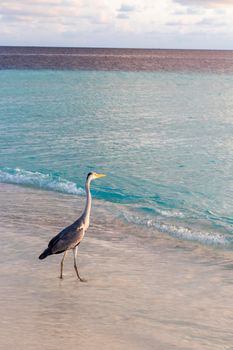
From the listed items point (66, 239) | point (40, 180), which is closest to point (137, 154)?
point (40, 180)

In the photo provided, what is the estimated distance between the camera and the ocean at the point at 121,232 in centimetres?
781

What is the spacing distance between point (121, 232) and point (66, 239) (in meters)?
3.32

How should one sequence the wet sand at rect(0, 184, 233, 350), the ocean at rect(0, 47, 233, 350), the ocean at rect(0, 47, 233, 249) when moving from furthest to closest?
the ocean at rect(0, 47, 233, 249), the ocean at rect(0, 47, 233, 350), the wet sand at rect(0, 184, 233, 350)

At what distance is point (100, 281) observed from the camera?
9.52m

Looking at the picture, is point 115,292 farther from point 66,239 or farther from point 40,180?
point 40,180

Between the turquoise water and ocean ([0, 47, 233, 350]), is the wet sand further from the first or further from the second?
the turquoise water

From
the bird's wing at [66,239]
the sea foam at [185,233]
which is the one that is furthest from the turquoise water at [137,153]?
the bird's wing at [66,239]

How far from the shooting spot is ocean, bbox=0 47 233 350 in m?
7.81

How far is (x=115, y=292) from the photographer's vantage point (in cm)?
907

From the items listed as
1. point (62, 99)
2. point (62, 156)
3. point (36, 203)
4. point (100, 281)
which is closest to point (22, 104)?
point (62, 99)

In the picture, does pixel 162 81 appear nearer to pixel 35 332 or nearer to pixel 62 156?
pixel 62 156

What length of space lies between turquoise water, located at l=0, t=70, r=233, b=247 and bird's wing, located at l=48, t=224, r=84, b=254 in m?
3.63

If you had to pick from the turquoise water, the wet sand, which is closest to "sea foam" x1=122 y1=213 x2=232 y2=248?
the turquoise water

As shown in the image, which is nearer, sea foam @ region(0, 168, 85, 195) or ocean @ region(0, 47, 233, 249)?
ocean @ region(0, 47, 233, 249)
